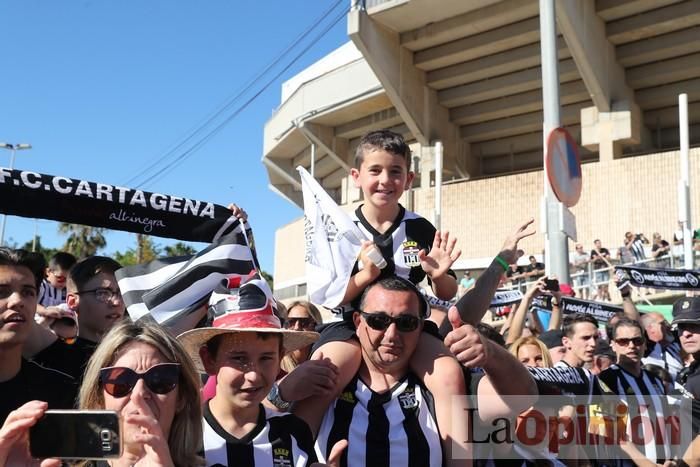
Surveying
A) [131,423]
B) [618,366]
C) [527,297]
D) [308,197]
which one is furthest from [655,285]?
[131,423]

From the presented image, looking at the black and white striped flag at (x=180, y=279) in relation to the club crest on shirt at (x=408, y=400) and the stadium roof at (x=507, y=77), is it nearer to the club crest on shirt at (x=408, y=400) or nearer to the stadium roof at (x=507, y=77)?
the club crest on shirt at (x=408, y=400)

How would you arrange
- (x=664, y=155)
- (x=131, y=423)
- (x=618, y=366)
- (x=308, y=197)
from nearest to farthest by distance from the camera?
(x=131, y=423) < (x=308, y=197) < (x=618, y=366) < (x=664, y=155)

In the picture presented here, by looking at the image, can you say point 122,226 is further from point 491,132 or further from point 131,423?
point 491,132

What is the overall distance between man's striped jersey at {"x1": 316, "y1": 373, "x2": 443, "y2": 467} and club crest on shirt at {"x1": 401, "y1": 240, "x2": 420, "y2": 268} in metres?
0.85

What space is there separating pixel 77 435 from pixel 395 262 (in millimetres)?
2528

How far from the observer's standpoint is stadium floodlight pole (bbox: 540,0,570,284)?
→ 10.6 metres

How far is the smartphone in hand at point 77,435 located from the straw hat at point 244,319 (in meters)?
1.19

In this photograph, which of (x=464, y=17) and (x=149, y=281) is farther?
(x=464, y=17)

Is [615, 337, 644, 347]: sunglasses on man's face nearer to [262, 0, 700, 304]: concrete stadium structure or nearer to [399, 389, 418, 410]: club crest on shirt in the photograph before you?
[399, 389, 418, 410]: club crest on shirt

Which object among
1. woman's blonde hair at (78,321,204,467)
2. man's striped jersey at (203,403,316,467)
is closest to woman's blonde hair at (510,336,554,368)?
man's striped jersey at (203,403,316,467)

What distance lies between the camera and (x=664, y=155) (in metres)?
26.8

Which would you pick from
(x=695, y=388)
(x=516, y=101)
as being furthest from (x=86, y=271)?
(x=516, y=101)

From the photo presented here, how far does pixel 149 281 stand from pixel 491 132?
93.2 feet

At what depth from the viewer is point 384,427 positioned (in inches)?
139
